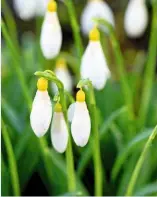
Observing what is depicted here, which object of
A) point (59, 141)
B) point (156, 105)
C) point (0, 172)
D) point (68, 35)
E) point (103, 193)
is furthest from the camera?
point (68, 35)

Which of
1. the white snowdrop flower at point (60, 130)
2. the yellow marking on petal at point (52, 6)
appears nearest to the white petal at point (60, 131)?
the white snowdrop flower at point (60, 130)

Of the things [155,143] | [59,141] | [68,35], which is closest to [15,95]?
[155,143]

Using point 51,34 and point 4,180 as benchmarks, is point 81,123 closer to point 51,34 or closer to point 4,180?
point 51,34

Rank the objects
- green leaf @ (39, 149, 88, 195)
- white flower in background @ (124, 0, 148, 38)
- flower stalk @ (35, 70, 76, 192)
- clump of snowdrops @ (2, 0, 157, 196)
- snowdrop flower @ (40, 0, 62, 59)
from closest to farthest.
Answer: flower stalk @ (35, 70, 76, 192), clump of snowdrops @ (2, 0, 157, 196), snowdrop flower @ (40, 0, 62, 59), green leaf @ (39, 149, 88, 195), white flower in background @ (124, 0, 148, 38)

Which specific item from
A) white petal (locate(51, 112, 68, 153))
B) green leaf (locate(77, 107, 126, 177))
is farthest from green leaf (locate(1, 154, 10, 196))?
white petal (locate(51, 112, 68, 153))

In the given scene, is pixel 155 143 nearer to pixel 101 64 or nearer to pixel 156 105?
pixel 156 105

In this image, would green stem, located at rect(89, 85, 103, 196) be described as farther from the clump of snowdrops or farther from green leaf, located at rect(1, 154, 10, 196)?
green leaf, located at rect(1, 154, 10, 196)

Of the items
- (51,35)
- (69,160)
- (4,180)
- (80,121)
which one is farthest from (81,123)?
(4,180)
